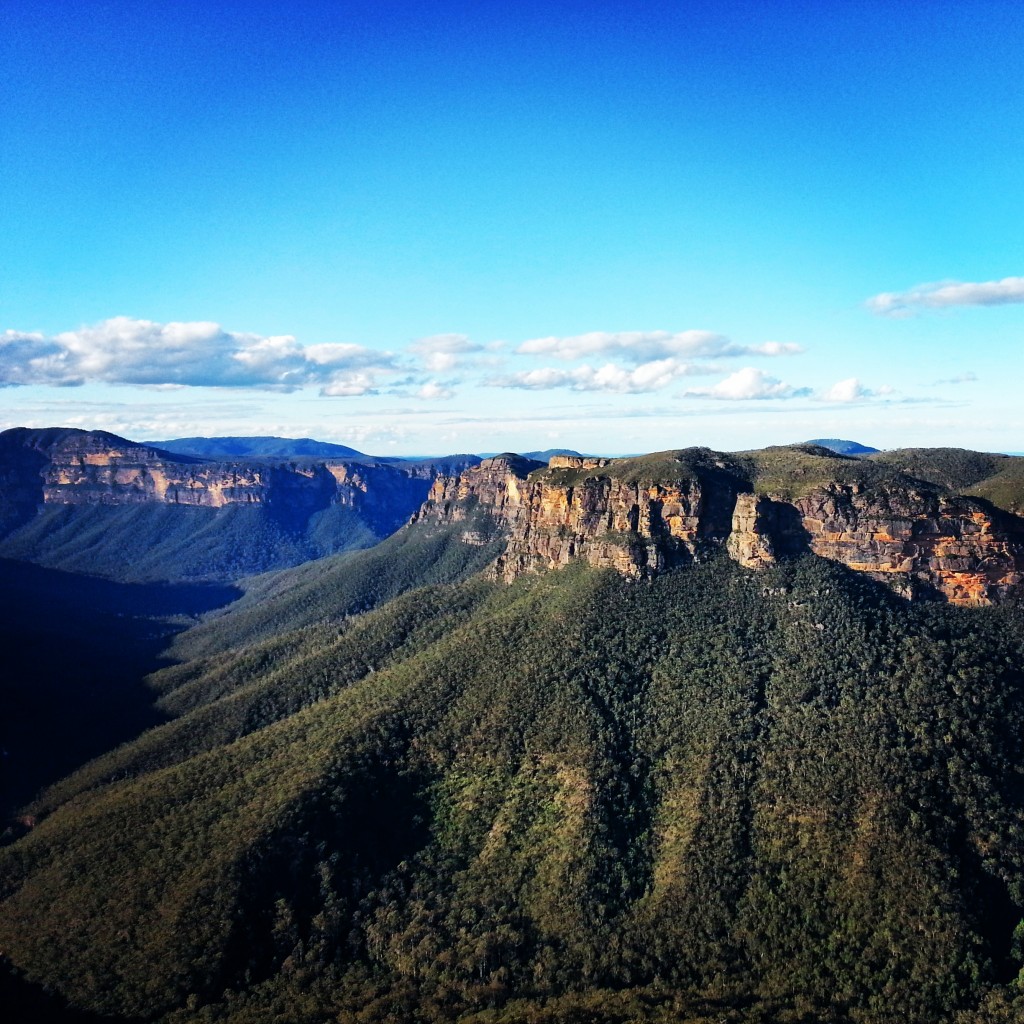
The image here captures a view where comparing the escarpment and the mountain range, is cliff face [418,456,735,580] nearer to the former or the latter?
the escarpment

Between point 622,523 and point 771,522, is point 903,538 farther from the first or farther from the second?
point 622,523

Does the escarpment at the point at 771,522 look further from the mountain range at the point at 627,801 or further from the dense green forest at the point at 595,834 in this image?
the dense green forest at the point at 595,834

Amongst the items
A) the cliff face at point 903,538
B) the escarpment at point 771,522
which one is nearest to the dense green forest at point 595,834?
the cliff face at point 903,538

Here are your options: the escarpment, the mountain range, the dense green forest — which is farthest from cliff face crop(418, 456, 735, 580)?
the dense green forest

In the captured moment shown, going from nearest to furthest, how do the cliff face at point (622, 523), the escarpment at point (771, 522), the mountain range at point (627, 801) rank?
the mountain range at point (627, 801), the escarpment at point (771, 522), the cliff face at point (622, 523)

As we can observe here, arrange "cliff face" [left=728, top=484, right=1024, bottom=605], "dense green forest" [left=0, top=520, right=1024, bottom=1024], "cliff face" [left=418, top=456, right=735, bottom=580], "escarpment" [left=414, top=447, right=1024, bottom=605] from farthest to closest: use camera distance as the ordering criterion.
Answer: "cliff face" [left=418, top=456, right=735, bottom=580]
"escarpment" [left=414, top=447, right=1024, bottom=605]
"cliff face" [left=728, top=484, right=1024, bottom=605]
"dense green forest" [left=0, top=520, right=1024, bottom=1024]

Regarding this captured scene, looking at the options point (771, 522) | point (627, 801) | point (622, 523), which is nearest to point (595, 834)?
point (627, 801)

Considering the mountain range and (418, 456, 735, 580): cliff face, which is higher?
(418, 456, 735, 580): cliff face
